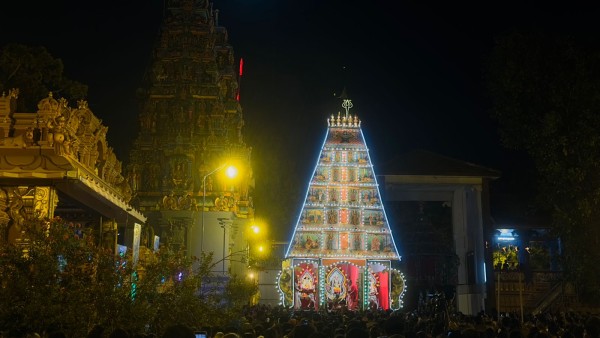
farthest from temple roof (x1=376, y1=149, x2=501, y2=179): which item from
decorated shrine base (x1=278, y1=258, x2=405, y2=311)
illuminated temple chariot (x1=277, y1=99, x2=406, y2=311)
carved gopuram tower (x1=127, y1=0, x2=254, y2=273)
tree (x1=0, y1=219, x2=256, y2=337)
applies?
tree (x1=0, y1=219, x2=256, y2=337)

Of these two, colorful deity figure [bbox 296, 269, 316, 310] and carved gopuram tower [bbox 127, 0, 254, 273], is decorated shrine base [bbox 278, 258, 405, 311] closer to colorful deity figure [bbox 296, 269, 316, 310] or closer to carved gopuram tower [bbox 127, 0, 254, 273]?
colorful deity figure [bbox 296, 269, 316, 310]

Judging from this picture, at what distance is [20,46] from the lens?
1524 inches

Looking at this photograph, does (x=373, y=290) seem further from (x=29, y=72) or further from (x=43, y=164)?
(x=43, y=164)

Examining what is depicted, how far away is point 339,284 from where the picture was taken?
44.9 m

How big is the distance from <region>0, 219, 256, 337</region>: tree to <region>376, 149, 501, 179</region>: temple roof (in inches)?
1242

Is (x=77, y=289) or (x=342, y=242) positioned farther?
(x=342, y=242)

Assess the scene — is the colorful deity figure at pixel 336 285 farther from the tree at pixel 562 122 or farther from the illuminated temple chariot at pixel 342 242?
the tree at pixel 562 122

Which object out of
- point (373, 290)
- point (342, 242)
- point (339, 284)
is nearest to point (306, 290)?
point (339, 284)

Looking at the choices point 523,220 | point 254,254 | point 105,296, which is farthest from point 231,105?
point 105,296

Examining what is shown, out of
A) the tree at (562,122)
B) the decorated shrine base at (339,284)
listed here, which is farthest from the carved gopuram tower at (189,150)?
the tree at (562,122)

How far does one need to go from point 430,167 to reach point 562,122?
44.2ft

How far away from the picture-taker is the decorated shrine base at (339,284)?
44.1m

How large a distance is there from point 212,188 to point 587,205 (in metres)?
25.1

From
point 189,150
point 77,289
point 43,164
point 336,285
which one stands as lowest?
point 77,289
